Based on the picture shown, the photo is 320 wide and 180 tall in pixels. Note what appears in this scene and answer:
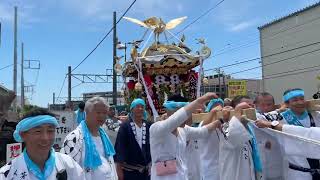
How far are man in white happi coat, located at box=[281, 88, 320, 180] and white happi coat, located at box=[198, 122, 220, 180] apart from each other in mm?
1017

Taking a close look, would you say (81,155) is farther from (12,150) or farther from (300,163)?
(300,163)

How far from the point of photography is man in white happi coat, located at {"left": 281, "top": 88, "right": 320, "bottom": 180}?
469 cm

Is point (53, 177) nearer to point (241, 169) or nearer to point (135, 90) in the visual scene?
point (241, 169)

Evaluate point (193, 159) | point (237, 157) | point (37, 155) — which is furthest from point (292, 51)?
point (37, 155)

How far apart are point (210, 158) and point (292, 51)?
36719mm

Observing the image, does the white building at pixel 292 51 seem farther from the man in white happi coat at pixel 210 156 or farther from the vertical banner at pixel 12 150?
the vertical banner at pixel 12 150

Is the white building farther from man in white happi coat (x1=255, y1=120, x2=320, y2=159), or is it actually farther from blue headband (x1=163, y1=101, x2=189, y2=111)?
blue headband (x1=163, y1=101, x2=189, y2=111)

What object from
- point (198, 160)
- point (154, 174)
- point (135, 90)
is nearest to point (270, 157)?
point (198, 160)

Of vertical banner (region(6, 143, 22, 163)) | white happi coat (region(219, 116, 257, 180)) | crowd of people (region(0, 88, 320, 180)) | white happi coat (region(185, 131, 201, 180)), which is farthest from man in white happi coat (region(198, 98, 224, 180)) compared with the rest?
vertical banner (region(6, 143, 22, 163))

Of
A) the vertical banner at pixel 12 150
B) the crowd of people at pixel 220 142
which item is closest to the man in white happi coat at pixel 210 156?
the crowd of people at pixel 220 142

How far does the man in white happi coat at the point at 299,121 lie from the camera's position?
15.4 ft

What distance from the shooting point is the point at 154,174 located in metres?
4.54

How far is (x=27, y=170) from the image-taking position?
297cm

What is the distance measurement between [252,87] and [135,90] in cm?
5749
